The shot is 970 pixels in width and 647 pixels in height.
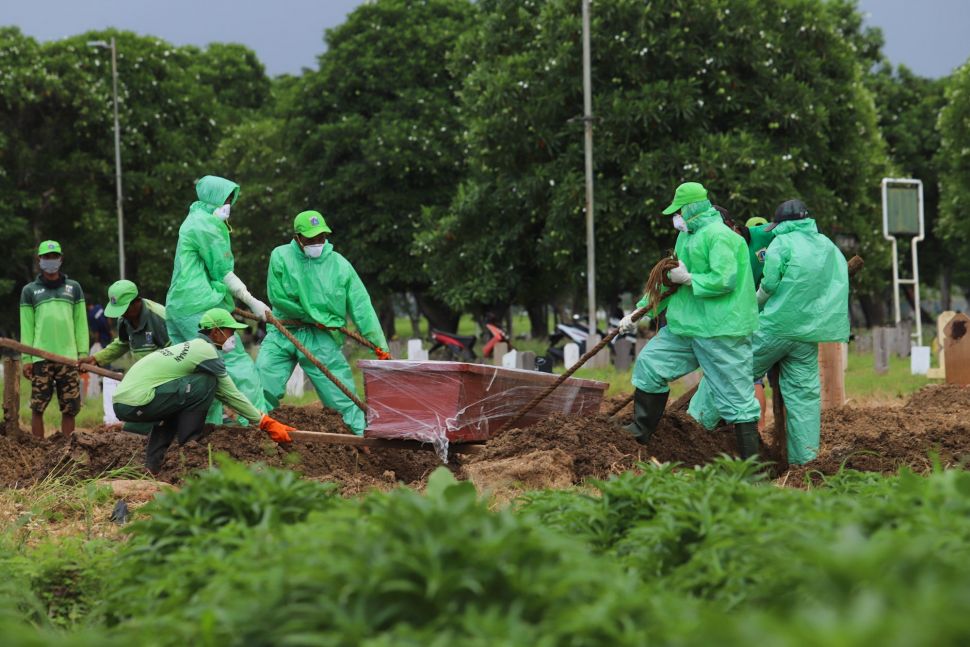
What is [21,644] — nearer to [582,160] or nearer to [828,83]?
[582,160]

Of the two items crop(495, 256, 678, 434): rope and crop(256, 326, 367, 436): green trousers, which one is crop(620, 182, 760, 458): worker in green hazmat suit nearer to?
crop(495, 256, 678, 434): rope

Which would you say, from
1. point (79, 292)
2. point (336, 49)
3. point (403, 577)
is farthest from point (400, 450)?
point (336, 49)

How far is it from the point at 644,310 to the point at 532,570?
18.2ft

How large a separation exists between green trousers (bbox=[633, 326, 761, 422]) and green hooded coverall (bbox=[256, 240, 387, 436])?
7.97ft

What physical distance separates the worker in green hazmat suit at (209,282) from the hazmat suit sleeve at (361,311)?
29.0 inches

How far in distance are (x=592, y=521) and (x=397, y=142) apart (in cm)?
2780

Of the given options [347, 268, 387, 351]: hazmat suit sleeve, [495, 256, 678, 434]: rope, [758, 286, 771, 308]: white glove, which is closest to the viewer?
[495, 256, 678, 434]: rope

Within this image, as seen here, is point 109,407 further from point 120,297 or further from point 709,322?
point 709,322

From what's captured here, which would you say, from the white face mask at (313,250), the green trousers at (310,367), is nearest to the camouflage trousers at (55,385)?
the green trousers at (310,367)

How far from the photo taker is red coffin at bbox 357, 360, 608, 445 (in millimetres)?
8383

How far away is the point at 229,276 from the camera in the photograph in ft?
31.6

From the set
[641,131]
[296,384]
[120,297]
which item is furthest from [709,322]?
[641,131]

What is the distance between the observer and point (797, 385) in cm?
877

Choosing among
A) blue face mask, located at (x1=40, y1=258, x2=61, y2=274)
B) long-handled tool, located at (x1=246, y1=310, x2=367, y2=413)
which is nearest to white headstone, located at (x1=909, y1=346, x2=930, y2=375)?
long-handled tool, located at (x1=246, y1=310, x2=367, y2=413)
